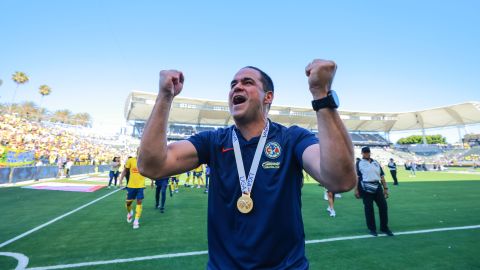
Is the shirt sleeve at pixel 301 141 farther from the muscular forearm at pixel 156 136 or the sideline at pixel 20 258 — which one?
the sideline at pixel 20 258

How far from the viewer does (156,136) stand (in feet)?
5.08

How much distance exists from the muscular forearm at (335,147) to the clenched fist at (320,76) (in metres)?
0.11

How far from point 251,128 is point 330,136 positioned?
81 cm

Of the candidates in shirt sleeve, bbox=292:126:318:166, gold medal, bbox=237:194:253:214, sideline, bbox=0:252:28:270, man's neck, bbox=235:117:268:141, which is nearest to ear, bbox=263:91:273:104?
man's neck, bbox=235:117:268:141

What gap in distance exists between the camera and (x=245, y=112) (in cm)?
186

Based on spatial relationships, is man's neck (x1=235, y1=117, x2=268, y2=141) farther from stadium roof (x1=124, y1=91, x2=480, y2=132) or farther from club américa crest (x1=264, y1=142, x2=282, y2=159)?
stadium roof (x1=124, y1=91, x2=480, y2=132)

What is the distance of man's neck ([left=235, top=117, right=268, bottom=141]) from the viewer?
1917mm

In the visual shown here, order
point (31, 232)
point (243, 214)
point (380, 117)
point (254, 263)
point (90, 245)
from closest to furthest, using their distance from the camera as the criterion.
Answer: point (254, 263), point (243, 214), point (90, 245), point (31, 232), point (380, 117)

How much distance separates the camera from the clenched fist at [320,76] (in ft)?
4.03

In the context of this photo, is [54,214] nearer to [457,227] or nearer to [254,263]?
[254,263]

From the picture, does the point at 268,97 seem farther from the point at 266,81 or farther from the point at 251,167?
the point at 251,167

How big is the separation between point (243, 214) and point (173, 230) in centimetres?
548

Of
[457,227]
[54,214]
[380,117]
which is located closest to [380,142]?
[380,117]

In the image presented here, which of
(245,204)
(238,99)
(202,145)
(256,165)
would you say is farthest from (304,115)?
(245,204)
